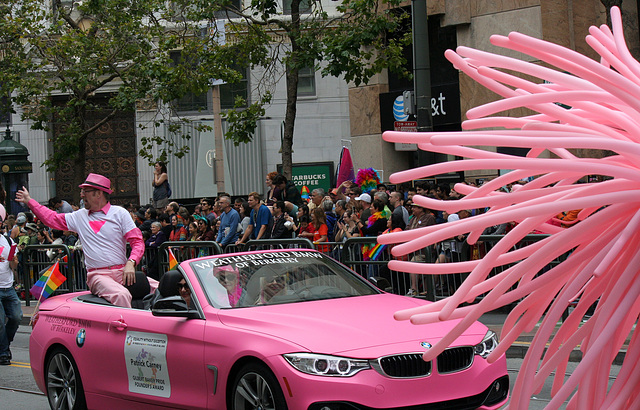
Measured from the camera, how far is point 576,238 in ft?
3.42

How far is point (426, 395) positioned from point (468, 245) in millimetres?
5044

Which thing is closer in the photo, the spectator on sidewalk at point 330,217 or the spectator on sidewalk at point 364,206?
the spectator on sidewalk at point 364,206

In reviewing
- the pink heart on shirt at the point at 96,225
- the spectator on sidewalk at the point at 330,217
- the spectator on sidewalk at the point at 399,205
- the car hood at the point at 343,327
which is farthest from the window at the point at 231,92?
the car hood at the point at 343,327

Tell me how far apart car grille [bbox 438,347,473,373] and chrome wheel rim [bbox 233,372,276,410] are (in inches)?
50.2

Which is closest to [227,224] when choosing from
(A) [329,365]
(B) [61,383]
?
(B) [61,383]

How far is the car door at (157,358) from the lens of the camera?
6945 mm

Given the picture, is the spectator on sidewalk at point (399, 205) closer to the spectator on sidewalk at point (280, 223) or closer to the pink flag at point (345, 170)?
the spectator on sidewalk at point (280, 223)

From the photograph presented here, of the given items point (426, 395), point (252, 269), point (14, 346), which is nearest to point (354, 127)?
point (14, 346)

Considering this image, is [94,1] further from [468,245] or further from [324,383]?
[468,245]

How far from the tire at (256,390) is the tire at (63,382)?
215 cm

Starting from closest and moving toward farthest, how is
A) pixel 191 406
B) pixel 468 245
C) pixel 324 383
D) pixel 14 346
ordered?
pixel 468 245, pixel 324 383, pixel 191 406, pixel 14 346

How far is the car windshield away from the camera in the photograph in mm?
7383

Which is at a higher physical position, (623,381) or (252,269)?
(623,381)

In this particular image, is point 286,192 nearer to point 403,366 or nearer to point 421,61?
point 421,61
